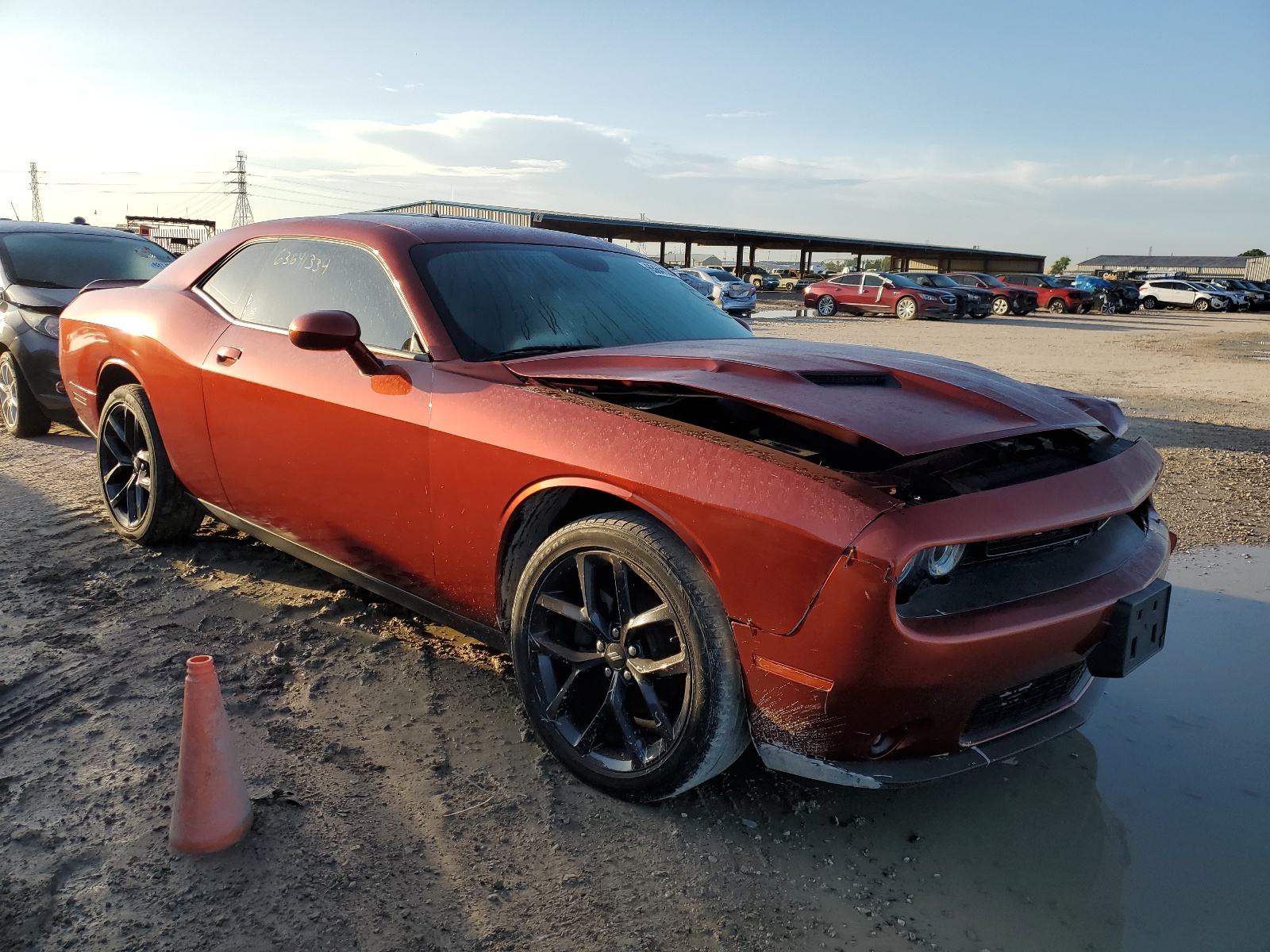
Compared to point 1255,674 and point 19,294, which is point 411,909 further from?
point 19,294

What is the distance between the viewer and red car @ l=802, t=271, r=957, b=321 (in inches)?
1089

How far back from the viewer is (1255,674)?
3.40m

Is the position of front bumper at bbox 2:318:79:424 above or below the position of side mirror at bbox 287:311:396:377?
below

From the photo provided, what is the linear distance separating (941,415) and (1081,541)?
20.4 inches

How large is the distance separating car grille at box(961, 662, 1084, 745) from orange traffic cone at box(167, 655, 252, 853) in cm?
179

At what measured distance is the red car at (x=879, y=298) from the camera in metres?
27.7

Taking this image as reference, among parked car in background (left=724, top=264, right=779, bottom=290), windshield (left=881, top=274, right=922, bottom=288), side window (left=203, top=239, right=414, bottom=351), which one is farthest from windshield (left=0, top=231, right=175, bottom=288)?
parked car in background (left=724, top=264, right=779, bottom=290)

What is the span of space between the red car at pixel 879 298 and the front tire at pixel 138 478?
26.1 m

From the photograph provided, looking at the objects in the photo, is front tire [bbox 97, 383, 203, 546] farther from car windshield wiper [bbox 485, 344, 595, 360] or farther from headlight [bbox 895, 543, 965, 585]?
headlight [bbox 895, 543, 965, 585]

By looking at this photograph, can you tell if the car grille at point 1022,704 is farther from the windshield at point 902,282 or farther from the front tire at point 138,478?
the windshield at point 902,282

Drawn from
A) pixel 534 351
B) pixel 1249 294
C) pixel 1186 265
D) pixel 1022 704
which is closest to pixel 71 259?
pixel 534 351

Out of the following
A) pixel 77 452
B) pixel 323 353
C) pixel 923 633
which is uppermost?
pixel 323 353

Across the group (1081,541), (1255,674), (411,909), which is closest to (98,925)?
(411,909)

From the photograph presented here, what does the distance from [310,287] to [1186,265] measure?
132m
